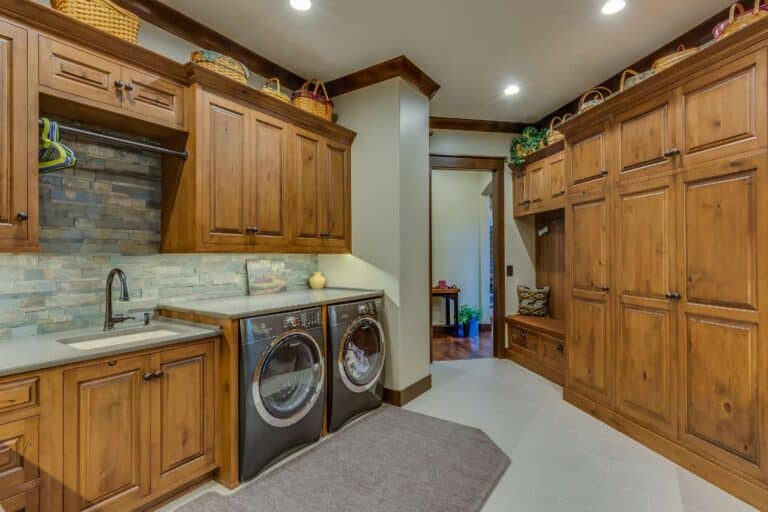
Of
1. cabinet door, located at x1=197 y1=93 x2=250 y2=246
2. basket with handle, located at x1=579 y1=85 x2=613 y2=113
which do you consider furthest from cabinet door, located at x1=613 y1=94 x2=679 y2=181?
cabinet door, located at x1=197 y1=93 x2=250 y2=246

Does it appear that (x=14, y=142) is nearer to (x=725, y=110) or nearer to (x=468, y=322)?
(x=725, y=110)

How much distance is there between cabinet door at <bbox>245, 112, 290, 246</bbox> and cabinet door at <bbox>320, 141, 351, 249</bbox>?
413 millimetres

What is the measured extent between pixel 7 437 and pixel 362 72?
3.12 m

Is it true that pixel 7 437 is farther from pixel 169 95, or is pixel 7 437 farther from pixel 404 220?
pixel 404 220

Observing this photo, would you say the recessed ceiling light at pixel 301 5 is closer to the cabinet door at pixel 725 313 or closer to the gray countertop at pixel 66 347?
the gray countertop at pixel 66 347

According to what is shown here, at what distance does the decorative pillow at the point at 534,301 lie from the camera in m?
4.24

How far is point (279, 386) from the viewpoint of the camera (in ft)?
7.20

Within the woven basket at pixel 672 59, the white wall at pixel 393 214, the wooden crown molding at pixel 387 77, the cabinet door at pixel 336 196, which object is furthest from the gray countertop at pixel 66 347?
the woven basket at pixel 672 59

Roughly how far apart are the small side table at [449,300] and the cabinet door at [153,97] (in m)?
4.22

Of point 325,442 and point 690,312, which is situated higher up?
point 690,312

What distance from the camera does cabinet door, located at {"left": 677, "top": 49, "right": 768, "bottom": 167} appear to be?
1.83 metres

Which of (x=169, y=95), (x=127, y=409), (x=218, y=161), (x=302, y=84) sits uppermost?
(x=302, y=84)

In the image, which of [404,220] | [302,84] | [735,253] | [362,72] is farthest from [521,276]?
[302,84]

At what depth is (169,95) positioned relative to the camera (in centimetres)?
212
